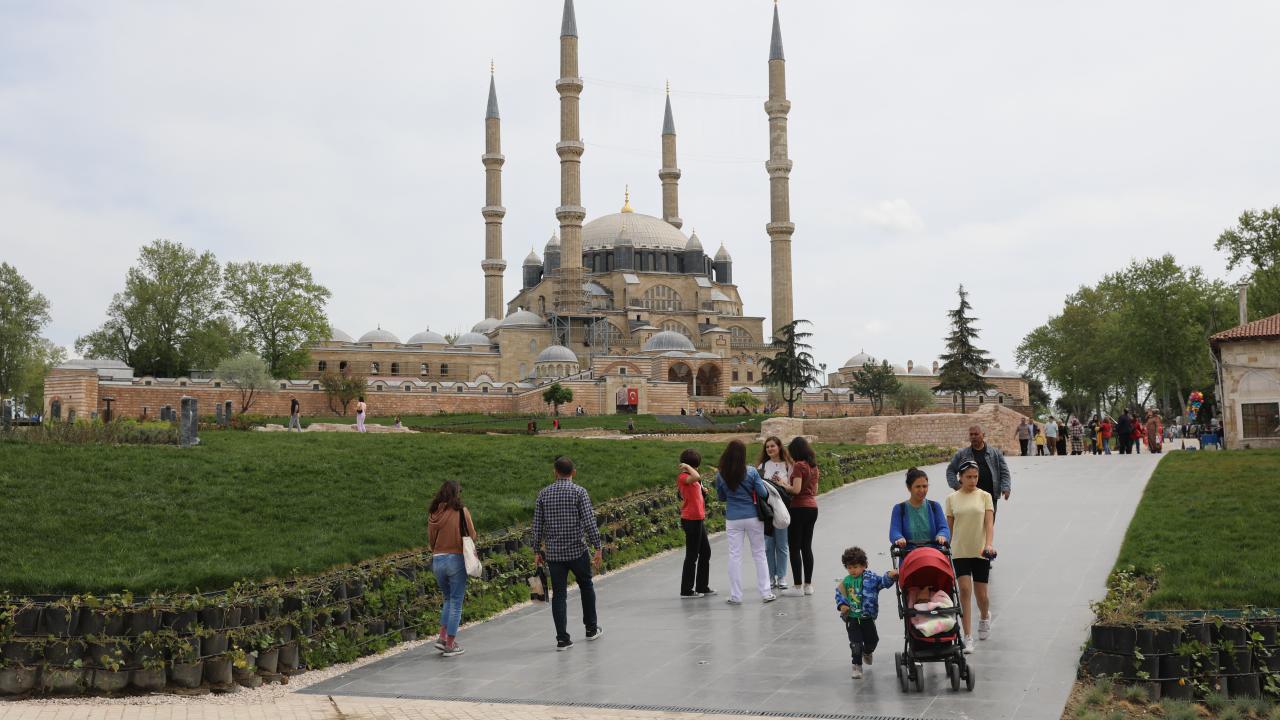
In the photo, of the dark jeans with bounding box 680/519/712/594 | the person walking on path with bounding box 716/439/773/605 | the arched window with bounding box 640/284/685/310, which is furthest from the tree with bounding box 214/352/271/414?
the person walking on path with bounding box 716/439/773/605

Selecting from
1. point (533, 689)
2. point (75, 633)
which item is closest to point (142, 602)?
point (75, 633)

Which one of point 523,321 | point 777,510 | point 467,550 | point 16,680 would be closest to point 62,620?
point 16,680

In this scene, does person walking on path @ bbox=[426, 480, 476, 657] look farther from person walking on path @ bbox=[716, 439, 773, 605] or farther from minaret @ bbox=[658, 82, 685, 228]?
minaret @ bbox=[658, 82, 685, 228]

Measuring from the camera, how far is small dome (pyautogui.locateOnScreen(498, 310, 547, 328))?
A: 6188 cm

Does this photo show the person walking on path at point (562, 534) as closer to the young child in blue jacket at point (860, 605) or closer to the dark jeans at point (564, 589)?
the dark jeans at point (564, 589)

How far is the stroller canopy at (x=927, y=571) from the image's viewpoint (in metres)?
6.59

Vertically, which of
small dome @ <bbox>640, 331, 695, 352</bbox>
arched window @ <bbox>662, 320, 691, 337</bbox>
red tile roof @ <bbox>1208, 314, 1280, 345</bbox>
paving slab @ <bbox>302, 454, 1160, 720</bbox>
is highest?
arched window @ <bbox>662, 320, 691, 337</bbox>

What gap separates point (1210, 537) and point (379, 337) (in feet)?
188

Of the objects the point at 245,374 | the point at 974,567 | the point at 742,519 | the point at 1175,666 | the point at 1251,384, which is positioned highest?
the point at 245,374

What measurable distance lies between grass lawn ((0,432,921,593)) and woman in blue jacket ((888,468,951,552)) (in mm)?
4473

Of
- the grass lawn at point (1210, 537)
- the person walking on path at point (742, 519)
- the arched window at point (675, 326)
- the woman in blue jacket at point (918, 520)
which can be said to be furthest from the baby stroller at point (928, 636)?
the arched window at point (675, 326)

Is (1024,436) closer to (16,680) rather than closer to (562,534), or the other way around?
(562,534)

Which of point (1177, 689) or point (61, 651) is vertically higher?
point (61, 651)

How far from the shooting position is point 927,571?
21.6 ft
